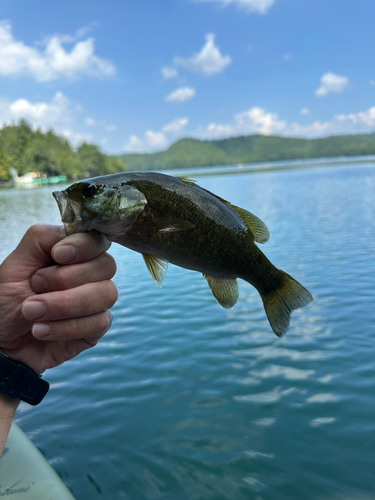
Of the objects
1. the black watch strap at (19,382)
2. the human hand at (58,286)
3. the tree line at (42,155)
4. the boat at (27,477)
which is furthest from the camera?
the tree line at (42,155)

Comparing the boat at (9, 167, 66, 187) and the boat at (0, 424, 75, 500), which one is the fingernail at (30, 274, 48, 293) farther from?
the boat at (9, 167, 66, 187)

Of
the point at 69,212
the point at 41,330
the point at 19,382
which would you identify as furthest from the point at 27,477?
the point at 69,212

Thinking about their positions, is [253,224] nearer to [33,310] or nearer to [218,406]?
[33,310]

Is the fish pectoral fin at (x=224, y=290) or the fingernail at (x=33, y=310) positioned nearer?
the fingernail at (x=33, y=310)

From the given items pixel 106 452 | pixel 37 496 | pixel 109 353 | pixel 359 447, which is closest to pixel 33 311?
pixel 37 496

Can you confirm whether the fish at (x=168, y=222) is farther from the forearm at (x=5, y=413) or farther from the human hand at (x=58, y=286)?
the forearm at (x=5, y=413)

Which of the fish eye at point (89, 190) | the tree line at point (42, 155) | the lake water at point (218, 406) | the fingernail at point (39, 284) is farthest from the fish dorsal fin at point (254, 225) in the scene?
the tree line at point (42, 155)

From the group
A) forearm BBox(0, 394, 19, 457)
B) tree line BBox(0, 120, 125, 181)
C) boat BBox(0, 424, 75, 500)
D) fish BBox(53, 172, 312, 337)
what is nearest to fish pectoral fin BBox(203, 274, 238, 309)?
fish BBox(53, 172, 312, 337)
